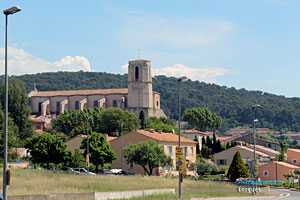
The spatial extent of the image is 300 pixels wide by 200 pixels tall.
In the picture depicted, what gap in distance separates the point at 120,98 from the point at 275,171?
91.6 m

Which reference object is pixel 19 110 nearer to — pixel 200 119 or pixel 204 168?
pixel 200 119

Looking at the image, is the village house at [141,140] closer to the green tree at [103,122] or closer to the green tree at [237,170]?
the green tree at [237,170]

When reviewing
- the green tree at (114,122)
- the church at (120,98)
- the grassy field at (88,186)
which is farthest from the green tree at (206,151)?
the grassy field at (88,186)

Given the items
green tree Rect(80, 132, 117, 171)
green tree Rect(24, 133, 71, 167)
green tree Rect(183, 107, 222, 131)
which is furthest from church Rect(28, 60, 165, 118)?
green tree Rect(24, 133, 71, 167)

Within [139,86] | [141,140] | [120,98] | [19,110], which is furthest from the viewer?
[120,98]

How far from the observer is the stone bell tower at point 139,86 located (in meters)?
155

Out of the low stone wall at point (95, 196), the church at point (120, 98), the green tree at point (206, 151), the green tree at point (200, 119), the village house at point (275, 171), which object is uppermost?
the church at point (120, 98)

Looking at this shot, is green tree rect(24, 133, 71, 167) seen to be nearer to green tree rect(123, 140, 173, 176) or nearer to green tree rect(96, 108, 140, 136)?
green tree rect(123, 140, 173, 176)

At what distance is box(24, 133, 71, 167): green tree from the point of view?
65206mm

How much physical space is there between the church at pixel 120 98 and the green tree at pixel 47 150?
8123cm

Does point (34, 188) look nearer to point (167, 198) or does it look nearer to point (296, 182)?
point (167, 198)

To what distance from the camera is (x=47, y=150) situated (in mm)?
65312

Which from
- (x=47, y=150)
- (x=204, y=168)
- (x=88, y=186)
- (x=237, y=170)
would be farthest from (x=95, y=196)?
(x=204, y=168)

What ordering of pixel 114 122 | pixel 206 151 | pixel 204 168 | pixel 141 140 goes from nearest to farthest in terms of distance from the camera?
pixel 204 168 < pixel 141 140 < pixel 206 151 < pixel 114 122
